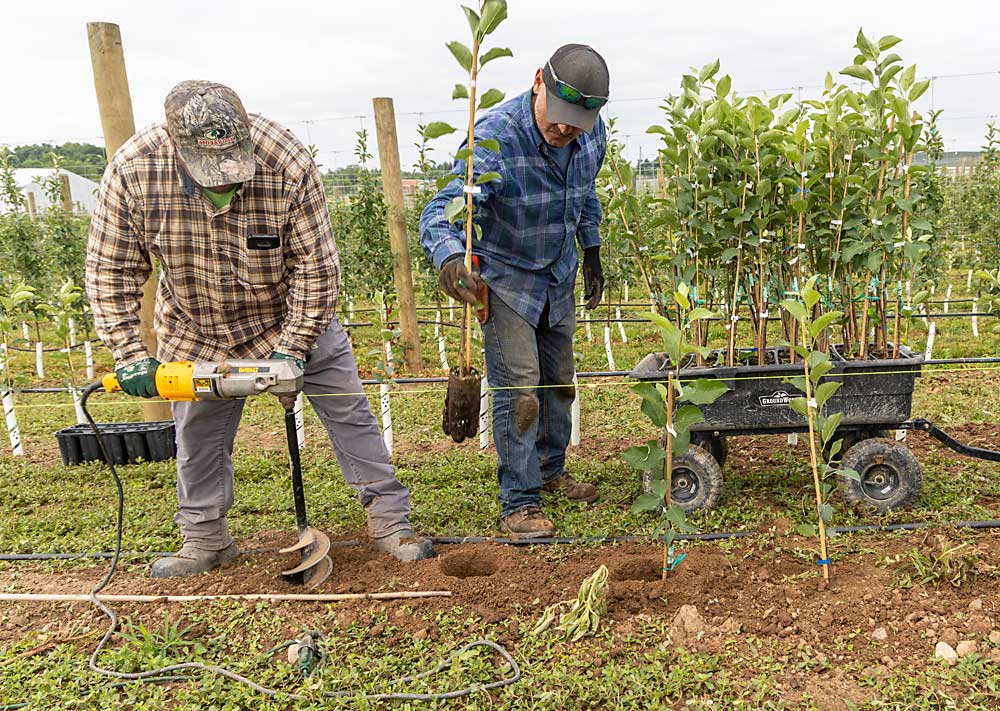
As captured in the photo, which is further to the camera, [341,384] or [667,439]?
[341,384]

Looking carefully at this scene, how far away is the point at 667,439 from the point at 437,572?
1077mm

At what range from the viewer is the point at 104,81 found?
4523 millimetres

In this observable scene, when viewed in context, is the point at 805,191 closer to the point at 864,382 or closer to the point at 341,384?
the point at 864,382

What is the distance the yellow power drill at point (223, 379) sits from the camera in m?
2.86

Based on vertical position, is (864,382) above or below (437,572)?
above

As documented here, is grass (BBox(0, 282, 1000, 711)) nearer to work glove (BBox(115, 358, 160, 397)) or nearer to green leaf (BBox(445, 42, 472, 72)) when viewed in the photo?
work glove (BBox(115, 358, 160, 397))

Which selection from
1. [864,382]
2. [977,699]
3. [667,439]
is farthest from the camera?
[864,382]

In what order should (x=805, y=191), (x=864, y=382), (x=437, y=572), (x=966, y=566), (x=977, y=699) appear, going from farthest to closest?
(x=805, y=191), (x=864, y=382), (x=437, y=572), (x=966, y=566), (x=977, y=699)

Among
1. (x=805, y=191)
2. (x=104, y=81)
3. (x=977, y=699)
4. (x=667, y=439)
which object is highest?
(x=104, y=81)

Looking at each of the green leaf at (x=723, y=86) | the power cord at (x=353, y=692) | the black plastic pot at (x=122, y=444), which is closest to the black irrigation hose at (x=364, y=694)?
the power cord at (x=353, y=692)

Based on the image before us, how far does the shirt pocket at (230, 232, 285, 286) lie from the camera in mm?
2994

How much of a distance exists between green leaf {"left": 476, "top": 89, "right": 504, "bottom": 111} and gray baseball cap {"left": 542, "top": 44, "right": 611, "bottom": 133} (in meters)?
0.27

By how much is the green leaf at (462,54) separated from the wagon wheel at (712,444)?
194cm

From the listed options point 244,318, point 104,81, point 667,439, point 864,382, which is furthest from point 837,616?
point 104,81
